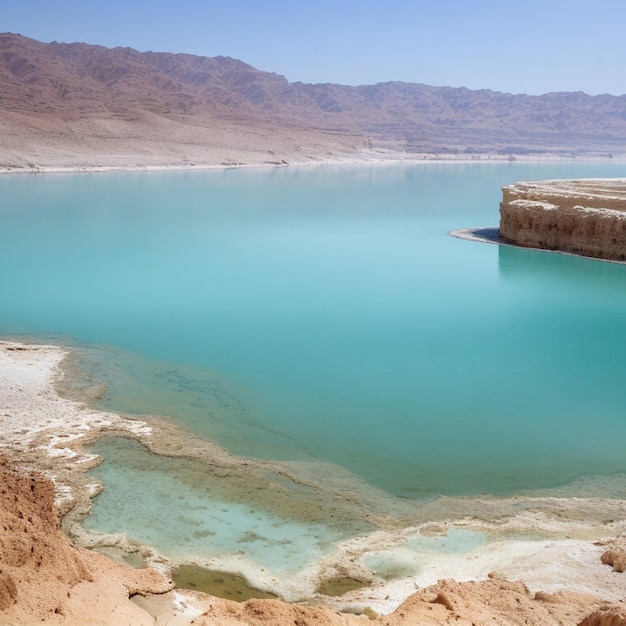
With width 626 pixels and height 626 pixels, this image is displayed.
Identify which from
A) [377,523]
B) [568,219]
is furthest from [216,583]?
[568,219]

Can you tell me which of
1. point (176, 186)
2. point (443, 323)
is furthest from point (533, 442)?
point (176, 186)

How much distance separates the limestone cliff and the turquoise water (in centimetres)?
70

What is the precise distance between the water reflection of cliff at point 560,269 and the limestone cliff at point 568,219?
17.1 inches

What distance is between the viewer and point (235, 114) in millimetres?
88625

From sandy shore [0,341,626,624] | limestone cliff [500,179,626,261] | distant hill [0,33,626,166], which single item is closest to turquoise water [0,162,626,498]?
sandy shore [0,341,626,624]

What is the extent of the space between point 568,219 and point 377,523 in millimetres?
16769

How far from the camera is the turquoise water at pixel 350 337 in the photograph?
8.43 m

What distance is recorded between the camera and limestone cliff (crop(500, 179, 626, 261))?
20266mm

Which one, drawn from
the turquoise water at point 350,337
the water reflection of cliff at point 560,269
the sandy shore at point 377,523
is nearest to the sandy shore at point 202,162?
the turquoise water at point 350,337

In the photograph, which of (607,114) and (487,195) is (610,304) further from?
(607,114)

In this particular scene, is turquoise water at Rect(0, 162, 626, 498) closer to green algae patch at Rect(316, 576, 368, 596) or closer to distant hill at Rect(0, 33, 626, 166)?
green algae patch at Rect(316, 576, 368, 596)

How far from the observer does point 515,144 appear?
12644cm

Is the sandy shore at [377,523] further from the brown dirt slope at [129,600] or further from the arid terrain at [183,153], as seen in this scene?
the brown dirt slope at [129,600]

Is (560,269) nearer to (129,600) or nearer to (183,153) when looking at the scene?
(129,600)
